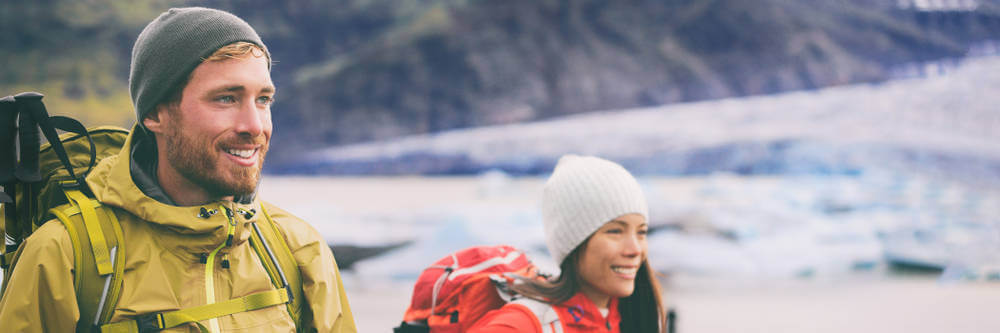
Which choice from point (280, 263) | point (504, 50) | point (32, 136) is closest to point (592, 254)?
point (280, 263)

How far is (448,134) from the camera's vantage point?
16031 mm

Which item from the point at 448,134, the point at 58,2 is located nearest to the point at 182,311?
the point at 448,134

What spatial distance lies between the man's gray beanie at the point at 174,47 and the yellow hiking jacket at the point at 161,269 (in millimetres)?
116

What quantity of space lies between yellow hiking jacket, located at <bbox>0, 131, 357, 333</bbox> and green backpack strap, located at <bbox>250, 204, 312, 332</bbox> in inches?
0.5

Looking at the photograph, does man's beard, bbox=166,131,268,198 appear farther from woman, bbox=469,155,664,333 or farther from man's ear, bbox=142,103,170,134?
woman, bbox=469,155,664,333

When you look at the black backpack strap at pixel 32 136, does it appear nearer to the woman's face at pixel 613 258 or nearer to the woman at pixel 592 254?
the woman at pixel 592 254

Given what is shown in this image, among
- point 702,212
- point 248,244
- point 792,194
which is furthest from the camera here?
point 792,194

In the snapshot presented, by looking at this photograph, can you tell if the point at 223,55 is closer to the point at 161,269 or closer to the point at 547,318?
the point at 161,269

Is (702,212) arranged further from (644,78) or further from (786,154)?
(644,78)

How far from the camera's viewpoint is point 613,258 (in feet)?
5.61

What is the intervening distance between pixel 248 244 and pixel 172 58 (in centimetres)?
37

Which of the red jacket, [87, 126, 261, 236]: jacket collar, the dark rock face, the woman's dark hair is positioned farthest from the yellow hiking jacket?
the dark rock face

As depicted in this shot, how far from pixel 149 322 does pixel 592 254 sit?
1.01m

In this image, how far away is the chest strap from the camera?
1134 millimetres
